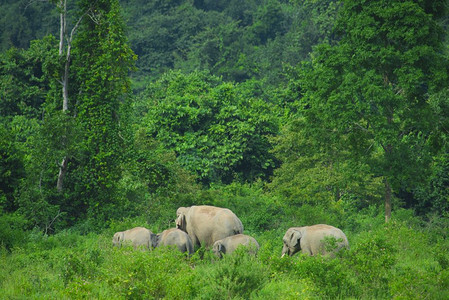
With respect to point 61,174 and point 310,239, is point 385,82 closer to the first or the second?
point 310,239

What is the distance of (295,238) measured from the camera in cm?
1448

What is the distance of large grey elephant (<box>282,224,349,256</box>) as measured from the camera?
14031mm

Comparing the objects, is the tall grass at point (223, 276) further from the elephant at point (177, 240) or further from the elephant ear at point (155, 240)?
the elephant ear at point (155, 240)

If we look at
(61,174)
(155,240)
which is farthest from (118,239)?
(61,174)

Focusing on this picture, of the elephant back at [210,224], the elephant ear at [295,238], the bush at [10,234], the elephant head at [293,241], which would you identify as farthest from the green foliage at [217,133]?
the elephant ear at [295,238]

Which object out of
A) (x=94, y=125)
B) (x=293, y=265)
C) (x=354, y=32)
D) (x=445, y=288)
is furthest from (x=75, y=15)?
(x=445, y=288)

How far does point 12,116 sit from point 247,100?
12614 mm

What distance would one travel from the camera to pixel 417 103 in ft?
61.5

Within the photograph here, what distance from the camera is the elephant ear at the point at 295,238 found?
14.5 meters

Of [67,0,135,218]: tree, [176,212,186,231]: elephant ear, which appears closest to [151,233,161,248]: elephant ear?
[176,212,186,231]: elephant ear

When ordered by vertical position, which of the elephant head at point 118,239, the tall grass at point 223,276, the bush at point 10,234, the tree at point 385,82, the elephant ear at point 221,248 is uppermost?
the tree at point 385,82

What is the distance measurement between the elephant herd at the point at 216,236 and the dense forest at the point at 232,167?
46 cm

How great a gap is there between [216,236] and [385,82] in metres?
7.79

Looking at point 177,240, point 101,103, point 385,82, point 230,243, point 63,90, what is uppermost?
point 385,82
